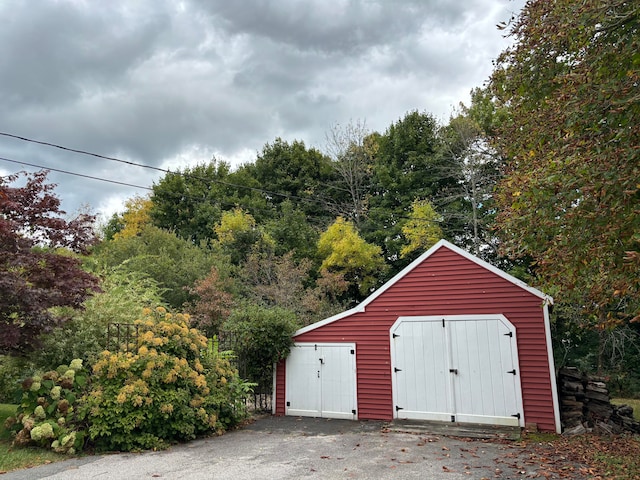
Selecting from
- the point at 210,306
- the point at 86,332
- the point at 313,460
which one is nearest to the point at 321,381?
the point at 313,460

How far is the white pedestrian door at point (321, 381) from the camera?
936 centimetres

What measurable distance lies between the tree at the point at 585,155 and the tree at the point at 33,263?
7.58m

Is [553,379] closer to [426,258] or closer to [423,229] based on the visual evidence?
[426,258]

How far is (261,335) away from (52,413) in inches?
171

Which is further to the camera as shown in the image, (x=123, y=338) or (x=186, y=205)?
(x=186, y=205)

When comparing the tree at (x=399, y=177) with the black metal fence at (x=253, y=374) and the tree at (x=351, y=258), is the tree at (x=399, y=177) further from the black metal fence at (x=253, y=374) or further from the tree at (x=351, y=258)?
the black metal fence at (x=253, y=374)

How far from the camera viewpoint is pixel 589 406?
8.06 metres

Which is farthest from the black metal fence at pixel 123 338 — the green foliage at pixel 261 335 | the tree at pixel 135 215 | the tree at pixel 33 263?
the tree at pixel 135 215

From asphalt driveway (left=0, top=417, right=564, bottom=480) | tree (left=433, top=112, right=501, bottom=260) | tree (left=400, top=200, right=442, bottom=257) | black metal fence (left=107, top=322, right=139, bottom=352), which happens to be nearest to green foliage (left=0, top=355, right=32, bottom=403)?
black metal fence (left=107, top=322, right=139, bottom=352)

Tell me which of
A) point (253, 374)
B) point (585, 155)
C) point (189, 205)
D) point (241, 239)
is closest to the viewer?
point (585, 155)

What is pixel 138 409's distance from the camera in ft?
22.0

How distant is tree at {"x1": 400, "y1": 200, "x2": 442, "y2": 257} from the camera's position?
61.4ft

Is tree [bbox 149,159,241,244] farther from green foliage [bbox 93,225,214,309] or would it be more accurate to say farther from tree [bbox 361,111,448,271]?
tree [bbox 361,111,448,271]

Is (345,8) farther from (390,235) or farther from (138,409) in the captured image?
(390,235)
